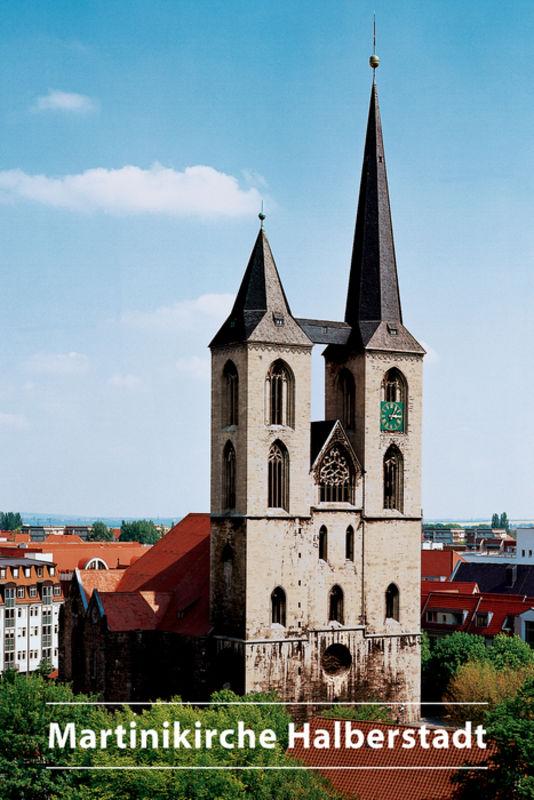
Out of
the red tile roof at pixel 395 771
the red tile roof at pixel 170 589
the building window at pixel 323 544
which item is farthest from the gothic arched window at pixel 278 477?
the red tile roof at pixel 395 771

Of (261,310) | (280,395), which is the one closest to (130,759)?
(280,395)

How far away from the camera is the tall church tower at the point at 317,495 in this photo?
207 feet

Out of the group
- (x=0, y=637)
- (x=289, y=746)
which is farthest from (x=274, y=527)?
(x=0, y=637)

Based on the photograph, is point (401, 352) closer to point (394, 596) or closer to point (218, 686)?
point (394, 596)

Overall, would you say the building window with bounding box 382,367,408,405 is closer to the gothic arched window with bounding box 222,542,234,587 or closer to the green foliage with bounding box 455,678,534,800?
the gothic arched window with bounding box 222,542,234,587

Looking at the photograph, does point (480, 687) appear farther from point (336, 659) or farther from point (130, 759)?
point (130, 759)

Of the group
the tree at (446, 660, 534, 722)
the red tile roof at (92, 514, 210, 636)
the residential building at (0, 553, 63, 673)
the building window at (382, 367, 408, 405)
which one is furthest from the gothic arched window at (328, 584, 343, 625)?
the residential building at (0, 553, 63, 673)

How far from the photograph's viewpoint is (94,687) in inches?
2726

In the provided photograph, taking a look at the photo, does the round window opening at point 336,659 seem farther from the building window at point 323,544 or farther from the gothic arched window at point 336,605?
the building window at point 323,544

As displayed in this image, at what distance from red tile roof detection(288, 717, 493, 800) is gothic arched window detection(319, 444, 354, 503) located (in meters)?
19.8

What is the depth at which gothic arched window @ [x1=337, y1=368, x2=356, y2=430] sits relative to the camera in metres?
68.1

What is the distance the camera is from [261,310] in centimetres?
6494

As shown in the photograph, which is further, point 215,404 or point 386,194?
point 386,194

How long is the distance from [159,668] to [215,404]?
14.9 metres
